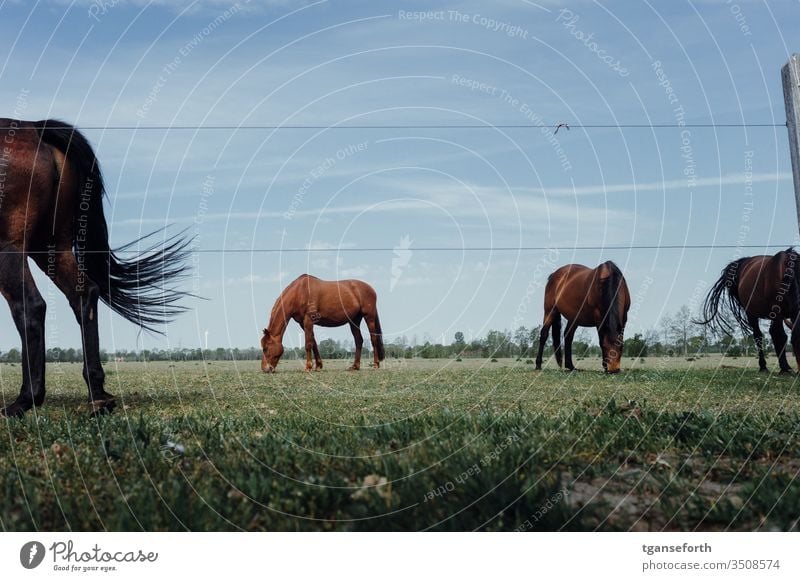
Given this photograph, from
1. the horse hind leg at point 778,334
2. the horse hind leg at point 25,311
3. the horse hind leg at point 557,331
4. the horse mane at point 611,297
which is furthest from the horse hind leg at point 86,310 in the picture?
the horse hind leg at point 778,334

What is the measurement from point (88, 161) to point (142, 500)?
21.7 ft

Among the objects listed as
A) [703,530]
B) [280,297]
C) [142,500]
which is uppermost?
[280,297]

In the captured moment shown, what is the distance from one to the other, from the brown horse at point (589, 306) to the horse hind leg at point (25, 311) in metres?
13.3

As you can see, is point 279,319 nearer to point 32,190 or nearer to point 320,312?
point 320,312

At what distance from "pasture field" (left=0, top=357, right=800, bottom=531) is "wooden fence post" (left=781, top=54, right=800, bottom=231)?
2.57 m

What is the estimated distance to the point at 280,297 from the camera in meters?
24.8

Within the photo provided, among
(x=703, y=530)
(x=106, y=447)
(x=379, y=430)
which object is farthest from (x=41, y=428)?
(x=703, y=530)

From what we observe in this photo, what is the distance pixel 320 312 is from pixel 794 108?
19.1 meters

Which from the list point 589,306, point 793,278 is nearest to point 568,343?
point 589,306

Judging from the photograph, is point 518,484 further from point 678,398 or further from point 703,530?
point 678,398

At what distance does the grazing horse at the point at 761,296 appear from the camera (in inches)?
751

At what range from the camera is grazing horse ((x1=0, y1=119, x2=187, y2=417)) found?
375 inches

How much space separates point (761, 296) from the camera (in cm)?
2042

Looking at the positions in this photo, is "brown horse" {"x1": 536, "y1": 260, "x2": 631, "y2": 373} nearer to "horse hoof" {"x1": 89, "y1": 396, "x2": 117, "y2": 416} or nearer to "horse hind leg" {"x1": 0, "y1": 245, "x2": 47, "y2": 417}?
"horse hoof" {"x1": 89, "y1": 396, "x2": 117, "y2": 416}
